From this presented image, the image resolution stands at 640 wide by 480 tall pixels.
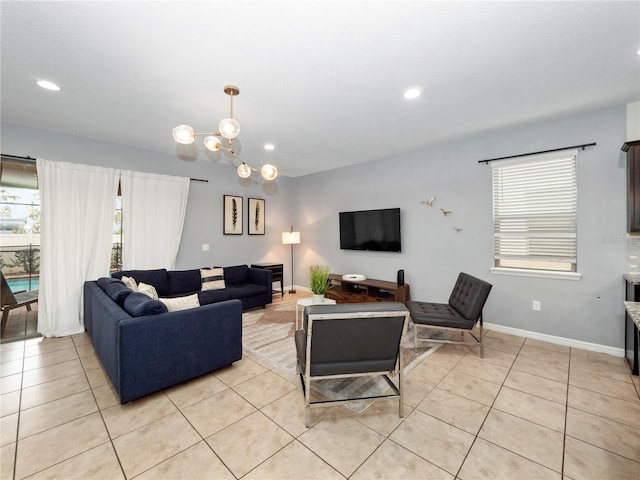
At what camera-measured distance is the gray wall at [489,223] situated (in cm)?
304

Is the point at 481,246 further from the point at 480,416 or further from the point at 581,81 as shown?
the point at 480,416

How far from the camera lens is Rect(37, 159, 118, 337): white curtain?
3.58 m

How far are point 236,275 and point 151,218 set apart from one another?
1699 millimetres

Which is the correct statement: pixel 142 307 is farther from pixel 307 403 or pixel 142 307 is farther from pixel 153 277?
pixel 153 277

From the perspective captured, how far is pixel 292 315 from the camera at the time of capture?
4520 mm

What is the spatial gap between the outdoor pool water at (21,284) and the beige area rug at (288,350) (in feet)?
9.49

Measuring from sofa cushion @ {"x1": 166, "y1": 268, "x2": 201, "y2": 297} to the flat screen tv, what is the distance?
278cm

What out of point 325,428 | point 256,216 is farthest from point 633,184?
point 256,216

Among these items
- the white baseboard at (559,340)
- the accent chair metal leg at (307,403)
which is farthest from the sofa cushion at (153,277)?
the white baseboard at (559,340)

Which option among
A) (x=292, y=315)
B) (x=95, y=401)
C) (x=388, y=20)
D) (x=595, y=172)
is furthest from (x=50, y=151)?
(x=595, y=172)

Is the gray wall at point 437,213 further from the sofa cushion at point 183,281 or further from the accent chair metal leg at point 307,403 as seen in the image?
the accent chair metal leg at point 307,403

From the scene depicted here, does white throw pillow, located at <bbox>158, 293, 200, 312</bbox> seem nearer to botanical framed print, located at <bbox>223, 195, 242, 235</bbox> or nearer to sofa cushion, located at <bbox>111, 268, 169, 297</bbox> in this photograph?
sofa cushion, located at <bbox>111, 268, 169, 297</bbox>

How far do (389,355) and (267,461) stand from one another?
1.03 meters

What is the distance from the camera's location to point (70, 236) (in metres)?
3.74
